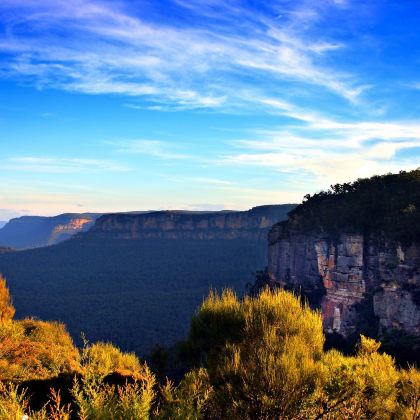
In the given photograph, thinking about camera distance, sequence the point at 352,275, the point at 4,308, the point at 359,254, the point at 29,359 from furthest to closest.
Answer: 1. the point at 352,275
2. the point at 359,254
3. the point at 4,308
4. the point at 29,359

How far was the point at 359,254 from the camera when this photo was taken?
143 feet

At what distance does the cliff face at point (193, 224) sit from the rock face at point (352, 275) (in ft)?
203

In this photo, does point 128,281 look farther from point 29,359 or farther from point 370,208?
point 29,359

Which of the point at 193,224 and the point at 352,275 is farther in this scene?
the point at 193,224

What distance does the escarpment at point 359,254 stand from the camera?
37.1 meters

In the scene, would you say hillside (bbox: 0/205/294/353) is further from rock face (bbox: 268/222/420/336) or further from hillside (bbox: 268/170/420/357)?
hillside (bbox: 268/170/420/357)

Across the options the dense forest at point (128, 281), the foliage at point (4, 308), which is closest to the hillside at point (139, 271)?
the dense forest at point (128, 281)

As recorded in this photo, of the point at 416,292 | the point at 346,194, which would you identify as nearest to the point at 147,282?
the point at 346,194

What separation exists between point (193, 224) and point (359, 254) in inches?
3422

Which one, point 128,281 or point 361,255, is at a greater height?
point 361,255

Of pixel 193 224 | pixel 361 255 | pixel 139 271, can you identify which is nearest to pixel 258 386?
pixel 361 255

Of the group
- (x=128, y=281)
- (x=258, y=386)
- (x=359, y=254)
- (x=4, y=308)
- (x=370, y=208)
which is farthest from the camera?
(x=128, y=281)

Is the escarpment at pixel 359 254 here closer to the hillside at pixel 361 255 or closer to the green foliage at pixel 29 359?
the hillside at pixel 361 255

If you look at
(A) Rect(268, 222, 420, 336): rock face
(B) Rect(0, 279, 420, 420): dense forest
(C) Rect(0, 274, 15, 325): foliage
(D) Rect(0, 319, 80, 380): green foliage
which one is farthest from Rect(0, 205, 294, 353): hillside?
(B) Rect(0, 279, 420, 420): dense forest
